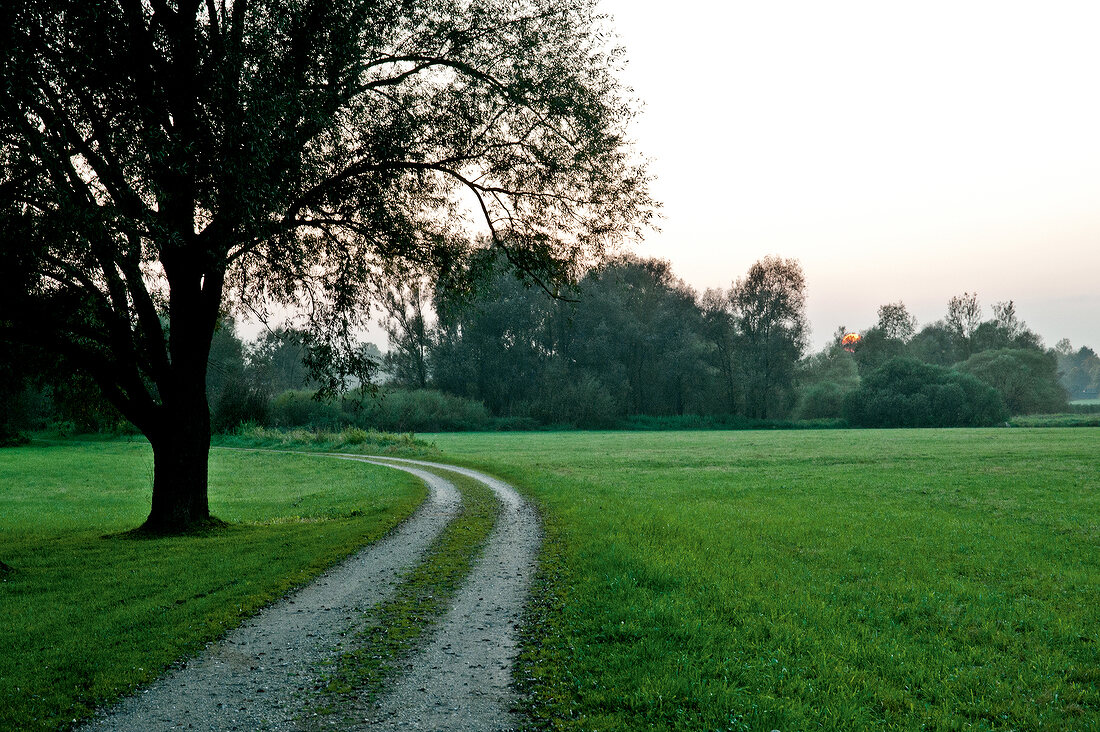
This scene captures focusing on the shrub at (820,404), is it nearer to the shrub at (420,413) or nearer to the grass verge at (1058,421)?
the grass verge at (1058,421)

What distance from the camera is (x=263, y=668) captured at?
22.7 feet

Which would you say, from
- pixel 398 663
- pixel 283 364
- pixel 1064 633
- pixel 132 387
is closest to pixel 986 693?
pixel 1064 633

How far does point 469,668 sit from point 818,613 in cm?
506

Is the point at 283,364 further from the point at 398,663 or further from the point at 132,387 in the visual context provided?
the point at 398,663

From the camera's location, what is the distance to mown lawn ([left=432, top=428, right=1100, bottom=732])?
249 inches

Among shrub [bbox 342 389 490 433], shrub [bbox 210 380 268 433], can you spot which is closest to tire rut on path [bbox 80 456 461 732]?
shrub [bbox 210 380 268 433]

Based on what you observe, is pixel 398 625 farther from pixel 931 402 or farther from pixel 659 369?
pixel 931 402

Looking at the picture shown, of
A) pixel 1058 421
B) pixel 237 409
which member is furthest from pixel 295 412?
pixel 1058 421

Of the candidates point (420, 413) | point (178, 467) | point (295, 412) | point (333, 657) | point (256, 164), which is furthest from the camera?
point (420, 413)

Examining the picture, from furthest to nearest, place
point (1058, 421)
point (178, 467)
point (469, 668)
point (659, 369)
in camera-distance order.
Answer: point (659, 369) → point (1058, 421) → point (178, 467) → point (469, 668)

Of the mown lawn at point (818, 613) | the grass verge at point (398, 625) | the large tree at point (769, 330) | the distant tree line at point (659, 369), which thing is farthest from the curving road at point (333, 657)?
the large tree at point (769, 330)

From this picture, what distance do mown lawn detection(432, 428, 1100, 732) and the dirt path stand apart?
1.11 feet

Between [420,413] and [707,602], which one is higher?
[420,413]

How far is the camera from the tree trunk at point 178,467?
15906 millimetres
